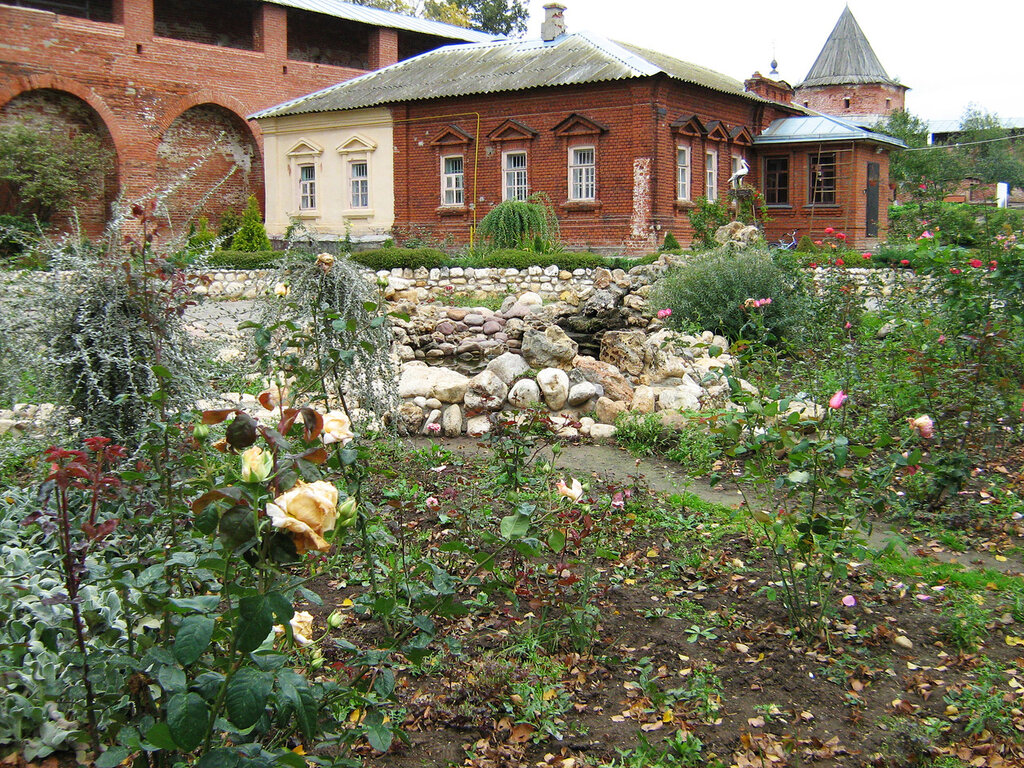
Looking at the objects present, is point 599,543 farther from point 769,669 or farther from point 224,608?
point 224,608

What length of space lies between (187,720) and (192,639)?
16cm

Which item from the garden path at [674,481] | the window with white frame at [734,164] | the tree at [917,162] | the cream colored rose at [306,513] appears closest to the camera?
the cream colored rose at [306,513]

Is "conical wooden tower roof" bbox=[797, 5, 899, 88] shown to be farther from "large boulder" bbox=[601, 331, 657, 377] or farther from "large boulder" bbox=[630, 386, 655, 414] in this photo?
"large boulder" bbox=[630, 386, 655, 414]

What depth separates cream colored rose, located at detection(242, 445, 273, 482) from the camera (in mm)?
1859

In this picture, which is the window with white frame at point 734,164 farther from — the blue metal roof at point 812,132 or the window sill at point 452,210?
the window sill at point 452,210

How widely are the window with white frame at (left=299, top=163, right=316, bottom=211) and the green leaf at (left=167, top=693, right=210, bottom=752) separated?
79.2 ft

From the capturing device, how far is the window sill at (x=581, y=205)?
800 inches

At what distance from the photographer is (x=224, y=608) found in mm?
2662

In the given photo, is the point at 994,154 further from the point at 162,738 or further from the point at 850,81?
the point at 162,738

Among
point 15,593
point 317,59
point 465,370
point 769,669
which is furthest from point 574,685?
point 317,59

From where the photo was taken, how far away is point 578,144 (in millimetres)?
20484

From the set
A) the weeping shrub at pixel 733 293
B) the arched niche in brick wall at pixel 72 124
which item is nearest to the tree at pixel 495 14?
the arched niche in brick wall at pixel 72 124

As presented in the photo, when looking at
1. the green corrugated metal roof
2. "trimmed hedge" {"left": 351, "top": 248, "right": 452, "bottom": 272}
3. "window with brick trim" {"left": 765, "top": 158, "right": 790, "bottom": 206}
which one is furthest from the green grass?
"window with brick trim" {"left": 765, "top": 158, "right": 790, "bottom": 206}

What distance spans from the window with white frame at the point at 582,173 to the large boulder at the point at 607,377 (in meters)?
13.2
